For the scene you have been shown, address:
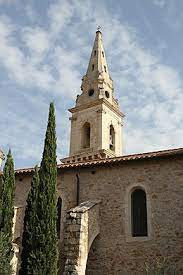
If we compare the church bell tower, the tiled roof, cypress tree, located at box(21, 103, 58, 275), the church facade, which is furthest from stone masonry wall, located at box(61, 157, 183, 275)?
the church bell tower

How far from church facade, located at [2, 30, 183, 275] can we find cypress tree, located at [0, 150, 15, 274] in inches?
71.1

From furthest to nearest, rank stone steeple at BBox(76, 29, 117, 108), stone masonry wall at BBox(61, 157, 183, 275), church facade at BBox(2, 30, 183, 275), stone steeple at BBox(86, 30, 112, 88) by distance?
stone steeple at BBox(86, 30, 112, 88) → stone steeple at BBox(76, 29, 117, 108) → stone masonry wall at BBox(61, 157, 183, 275) → church facade at BBox(2, 30, 183, 275)

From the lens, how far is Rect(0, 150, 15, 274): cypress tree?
1280 centimetres

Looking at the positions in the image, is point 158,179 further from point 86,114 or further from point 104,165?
point 86,114

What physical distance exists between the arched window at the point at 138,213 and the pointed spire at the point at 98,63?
17.6m

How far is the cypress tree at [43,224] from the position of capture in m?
12.7

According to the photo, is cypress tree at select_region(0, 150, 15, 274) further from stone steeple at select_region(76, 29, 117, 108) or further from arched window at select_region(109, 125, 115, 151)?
stone steeple at select_region(76, 29, 117, 108)

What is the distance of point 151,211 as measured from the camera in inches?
591

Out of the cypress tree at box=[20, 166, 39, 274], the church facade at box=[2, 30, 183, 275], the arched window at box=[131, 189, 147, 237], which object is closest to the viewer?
the cypress tree at box=[20, 166, 39, 274]

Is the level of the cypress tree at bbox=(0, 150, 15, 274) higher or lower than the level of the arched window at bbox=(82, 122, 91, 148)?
lower

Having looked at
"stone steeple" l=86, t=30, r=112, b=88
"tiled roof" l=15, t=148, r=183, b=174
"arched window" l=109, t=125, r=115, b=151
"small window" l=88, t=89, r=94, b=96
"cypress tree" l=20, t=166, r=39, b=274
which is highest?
"stone steeple" l=86, t=30, r=112, b=88

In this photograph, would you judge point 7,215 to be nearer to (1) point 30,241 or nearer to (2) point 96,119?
(1) point 30,241

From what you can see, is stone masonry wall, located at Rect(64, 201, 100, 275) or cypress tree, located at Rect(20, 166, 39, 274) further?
stone masonry wall, located at Rect(64, 201, 100, 275)

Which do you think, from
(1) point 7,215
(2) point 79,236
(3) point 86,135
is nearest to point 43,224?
(2) point 79,236
